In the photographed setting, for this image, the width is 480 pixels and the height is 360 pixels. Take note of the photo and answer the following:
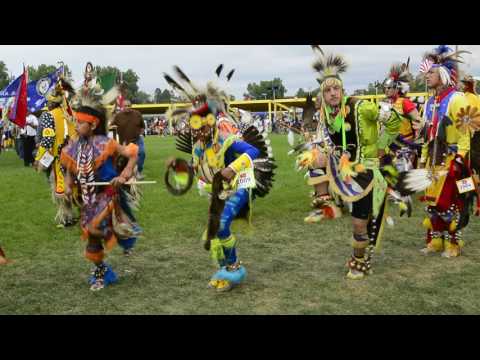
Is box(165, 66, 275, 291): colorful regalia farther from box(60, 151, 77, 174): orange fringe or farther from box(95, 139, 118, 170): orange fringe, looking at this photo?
box(60, 151, 77, 174): orange fringe

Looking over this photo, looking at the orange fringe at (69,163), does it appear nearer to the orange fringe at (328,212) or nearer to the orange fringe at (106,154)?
the orange fringe at (106,154)

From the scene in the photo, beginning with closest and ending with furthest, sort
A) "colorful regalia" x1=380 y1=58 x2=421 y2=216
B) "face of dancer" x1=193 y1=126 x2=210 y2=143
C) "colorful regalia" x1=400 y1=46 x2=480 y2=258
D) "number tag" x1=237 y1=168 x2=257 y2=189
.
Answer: "number tag" x1=237 y1=168 x2=257 y2=189 → "face of dancer" x1=193 y1=126 x2=210 y2=143 → "colorful regalia" x1=400 y1=46 x2=480 y2=258 → "colorful regalia" x1=380 y1=58 x2=421 y2=216

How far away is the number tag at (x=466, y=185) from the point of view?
509 centimetres

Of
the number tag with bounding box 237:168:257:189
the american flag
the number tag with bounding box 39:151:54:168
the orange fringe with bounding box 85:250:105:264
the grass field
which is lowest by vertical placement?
the grass field

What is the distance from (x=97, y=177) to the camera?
4.49 m

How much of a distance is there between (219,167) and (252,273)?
1.24m

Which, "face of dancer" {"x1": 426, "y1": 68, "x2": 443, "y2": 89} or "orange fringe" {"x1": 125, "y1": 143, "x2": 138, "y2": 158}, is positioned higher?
"face of dancer" {"x1": 426, "y1": 68, "x2": 443, "y2": 89}

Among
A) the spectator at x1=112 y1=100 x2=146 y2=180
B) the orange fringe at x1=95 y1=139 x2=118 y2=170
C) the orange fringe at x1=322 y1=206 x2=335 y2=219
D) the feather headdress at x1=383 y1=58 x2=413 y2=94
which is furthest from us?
the spectator at x1=112 y1=100 x2=146 y2=180

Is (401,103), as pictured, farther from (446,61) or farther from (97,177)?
(97,177)

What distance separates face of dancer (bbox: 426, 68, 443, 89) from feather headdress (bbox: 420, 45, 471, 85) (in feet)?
0.13

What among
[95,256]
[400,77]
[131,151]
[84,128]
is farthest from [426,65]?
[95,256]

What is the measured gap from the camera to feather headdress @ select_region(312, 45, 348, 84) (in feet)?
15.0

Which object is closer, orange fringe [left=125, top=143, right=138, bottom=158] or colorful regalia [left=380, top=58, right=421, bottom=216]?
orange fringe [left=125, top=143, right=138, bottom=158]

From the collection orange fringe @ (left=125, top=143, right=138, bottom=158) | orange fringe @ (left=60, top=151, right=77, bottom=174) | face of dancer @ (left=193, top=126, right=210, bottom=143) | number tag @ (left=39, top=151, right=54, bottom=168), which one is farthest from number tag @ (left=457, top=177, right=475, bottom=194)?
number tag @ (left=39, top=151, right=54, bottom=168)
